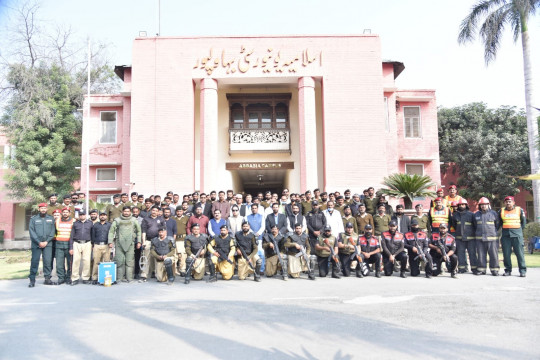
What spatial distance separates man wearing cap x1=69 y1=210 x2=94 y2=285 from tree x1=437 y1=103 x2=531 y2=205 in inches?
831

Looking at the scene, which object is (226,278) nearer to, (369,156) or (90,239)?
(90,239)

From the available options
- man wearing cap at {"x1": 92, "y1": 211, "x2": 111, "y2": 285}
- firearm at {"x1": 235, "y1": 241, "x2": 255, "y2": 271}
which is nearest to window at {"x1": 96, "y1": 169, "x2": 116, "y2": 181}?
man wearing cap at {"x1": 92, "y1": 211, "x2": 111, "y2": 285}

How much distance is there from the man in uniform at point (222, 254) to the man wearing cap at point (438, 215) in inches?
207

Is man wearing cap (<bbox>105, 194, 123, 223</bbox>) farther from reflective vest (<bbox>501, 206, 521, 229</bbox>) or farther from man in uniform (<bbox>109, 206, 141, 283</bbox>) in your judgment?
reflective vest (<bbox>501, 206, 521, 229</bbox>)

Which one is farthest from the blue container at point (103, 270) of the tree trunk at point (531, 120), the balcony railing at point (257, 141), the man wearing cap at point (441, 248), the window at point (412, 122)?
the tree trunk at point (531, 120)

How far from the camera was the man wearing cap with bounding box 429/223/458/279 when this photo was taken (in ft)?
32.9

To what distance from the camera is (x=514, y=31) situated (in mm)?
19531

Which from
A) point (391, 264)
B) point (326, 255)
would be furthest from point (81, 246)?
→ point (391, 264)

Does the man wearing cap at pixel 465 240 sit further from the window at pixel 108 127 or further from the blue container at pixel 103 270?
the window at pixel 108 127

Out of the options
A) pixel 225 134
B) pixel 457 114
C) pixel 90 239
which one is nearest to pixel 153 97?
pixel 225 134

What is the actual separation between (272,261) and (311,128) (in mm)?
8097

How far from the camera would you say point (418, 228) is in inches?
415

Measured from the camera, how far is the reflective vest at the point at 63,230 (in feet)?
32.6

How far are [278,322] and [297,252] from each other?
181 inches
